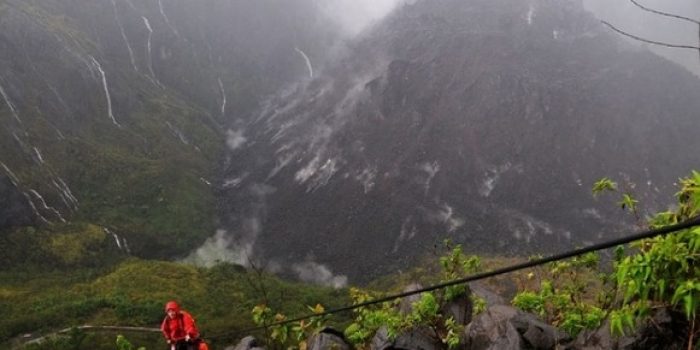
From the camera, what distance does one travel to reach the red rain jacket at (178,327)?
12555 millimetres

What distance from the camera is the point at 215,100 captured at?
486 ft

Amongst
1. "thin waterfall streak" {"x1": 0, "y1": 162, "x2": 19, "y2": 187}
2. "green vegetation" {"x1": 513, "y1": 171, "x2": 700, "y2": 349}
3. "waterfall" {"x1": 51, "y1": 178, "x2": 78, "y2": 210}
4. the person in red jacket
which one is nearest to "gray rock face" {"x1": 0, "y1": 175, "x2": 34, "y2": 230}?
"thin waterfall streak" {"x1": 0, "y1": 162, "x2": 19, "y2": 187}

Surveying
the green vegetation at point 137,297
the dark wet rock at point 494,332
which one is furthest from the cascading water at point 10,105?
the dark wet rock at point 494,332

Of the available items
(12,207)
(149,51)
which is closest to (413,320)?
(12,207)

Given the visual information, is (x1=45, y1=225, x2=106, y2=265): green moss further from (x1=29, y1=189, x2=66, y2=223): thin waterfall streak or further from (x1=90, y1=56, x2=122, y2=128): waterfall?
(x1=90, y1=56, x2=122, y2=128): waterfall

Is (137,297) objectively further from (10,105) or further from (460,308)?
(460,308)

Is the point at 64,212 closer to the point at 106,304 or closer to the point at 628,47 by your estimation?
the point at 106,304

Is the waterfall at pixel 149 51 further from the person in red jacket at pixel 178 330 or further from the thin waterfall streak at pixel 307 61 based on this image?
the person in red jacket at pixel 178 330

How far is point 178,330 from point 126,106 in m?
113

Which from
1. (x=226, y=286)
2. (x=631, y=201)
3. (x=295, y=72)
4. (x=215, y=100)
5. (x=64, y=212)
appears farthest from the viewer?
(x=295, y=72)

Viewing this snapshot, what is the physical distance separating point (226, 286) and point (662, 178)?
235ft

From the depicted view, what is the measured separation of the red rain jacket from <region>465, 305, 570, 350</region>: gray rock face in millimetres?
6006

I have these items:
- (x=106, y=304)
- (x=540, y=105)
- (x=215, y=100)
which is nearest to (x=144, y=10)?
(x=215, y=100)

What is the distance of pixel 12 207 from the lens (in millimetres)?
78250
